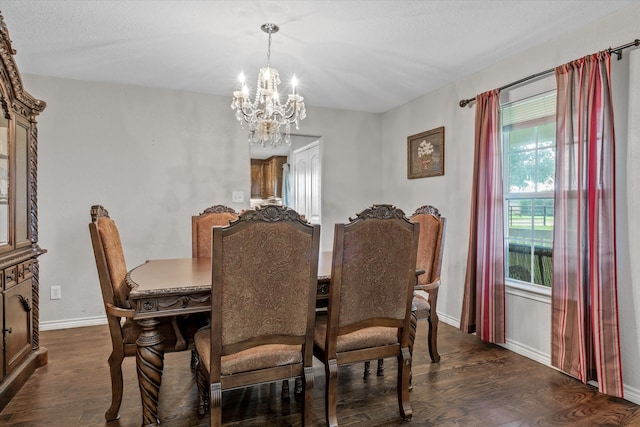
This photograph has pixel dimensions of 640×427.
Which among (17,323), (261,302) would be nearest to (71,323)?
(17,323)

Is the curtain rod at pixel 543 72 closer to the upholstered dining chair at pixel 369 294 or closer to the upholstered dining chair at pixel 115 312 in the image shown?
the upholstered dining chair at pixel 369 294

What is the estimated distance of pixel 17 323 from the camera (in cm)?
235

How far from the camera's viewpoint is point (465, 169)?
3.49m

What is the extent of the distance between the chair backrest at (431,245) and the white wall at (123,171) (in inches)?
84.4

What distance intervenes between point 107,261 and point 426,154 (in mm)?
3208

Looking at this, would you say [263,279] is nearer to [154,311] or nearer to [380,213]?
[154,311]

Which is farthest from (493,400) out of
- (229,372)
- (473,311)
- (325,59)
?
(325,59)

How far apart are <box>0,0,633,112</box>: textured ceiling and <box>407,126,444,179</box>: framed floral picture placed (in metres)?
0.54

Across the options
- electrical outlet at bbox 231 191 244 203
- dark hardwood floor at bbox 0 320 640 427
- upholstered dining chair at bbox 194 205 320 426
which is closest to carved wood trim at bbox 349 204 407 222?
upholstered dining chair at bbox 194 205 320 426

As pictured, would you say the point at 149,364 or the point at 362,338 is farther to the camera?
the point at 362,338

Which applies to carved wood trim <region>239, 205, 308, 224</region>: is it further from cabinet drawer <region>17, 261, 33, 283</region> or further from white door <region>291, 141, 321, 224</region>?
white door <region>291, 141, 321, 224</region>

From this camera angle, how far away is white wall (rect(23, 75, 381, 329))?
3477mm

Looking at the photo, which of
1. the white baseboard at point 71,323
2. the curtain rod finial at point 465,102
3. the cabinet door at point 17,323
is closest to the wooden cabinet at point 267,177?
the white baseboard at point 71,323

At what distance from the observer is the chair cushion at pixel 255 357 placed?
1604 mm
